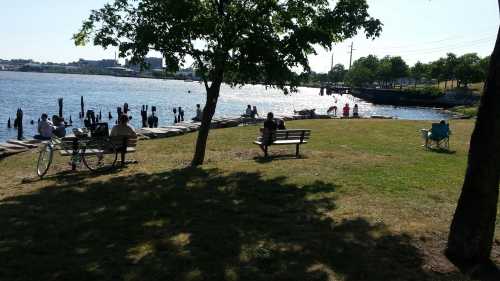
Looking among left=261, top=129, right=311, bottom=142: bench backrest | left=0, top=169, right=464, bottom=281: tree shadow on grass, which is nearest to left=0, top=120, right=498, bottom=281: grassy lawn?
left=0, top=169, right=464, bottom=281: tree shadow on grass

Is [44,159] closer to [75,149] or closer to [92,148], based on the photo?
[75,149]

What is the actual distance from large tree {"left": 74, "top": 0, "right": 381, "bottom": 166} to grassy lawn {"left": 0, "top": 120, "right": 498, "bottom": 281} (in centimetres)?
292

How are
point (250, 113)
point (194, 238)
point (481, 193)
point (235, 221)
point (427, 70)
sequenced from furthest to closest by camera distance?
1. point (427, 70)
2. point (250, 113)
3. point (235, 221)
4. point (194, 238)
5. point (481, 193)

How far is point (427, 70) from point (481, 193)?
14868cm

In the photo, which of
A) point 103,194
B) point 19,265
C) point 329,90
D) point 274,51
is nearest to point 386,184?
point 274,51

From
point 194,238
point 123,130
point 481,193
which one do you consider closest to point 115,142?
point 123,130

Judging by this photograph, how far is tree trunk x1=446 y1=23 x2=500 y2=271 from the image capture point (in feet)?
21.4

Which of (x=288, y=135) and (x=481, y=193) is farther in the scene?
(x=288, y=135)

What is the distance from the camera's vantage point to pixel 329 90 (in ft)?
541

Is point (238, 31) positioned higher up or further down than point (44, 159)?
higher up

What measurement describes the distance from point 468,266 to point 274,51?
7.80 metres

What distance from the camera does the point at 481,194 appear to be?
669cm

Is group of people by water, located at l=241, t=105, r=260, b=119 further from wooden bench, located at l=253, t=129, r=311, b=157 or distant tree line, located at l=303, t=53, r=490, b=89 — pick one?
distant tree line, located at l=303, t=53, r=490, b=89

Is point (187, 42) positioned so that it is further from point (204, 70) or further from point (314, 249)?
point (314, 249)
